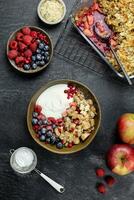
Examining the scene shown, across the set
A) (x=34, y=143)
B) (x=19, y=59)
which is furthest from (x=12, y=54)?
(x=34, y=143)

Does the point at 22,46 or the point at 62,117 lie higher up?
the point at 22,46

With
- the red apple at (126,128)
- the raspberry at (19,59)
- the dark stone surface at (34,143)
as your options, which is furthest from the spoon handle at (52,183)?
the raspberry at (19,59)

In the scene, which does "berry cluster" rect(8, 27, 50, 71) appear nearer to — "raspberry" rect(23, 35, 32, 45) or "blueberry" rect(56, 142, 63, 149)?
"raspberry" rect(23, 35, 32, 45)

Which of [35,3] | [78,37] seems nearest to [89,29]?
[78,37]

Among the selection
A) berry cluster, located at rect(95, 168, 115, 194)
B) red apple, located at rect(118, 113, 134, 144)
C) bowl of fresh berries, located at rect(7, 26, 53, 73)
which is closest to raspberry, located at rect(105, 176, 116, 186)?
berry cluster, located at rect(95, 168, 115, 194)

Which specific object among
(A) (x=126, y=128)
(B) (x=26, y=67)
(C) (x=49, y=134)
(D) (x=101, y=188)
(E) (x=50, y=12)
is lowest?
(D) (x=101, y=188)

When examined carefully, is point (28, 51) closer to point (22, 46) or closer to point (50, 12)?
point (22, 46)
